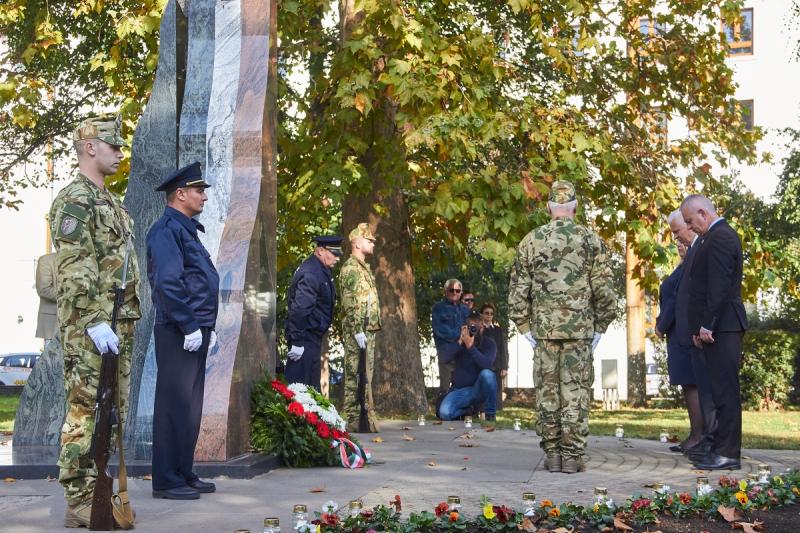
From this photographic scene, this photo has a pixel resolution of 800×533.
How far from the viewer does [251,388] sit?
10.1 m

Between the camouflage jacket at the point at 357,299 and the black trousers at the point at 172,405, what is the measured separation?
5554 millimetres

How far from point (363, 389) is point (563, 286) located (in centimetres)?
450

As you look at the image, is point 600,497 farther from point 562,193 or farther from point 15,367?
point 15,367

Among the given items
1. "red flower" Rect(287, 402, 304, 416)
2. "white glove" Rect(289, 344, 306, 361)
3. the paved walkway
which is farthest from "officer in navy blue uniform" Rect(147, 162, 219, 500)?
"white glove" Rect(289, 344, 306, 361)

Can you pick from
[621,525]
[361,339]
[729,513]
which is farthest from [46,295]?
[729,513]

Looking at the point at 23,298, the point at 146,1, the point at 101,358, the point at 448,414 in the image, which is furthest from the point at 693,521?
the point at 23,298

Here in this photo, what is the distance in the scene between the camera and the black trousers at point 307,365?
12.9 m

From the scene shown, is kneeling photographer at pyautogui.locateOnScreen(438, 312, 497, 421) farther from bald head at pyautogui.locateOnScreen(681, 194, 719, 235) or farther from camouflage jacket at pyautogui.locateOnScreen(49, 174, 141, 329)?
camouflage jacket at pyautogui.locateOnScreen(49, 174, 141, 329)

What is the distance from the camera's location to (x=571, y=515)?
6.70 m

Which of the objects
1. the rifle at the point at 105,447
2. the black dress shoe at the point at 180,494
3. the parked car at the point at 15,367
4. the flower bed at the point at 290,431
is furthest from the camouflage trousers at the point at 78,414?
the parked car at the point at 15,367

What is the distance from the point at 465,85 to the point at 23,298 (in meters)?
40.5

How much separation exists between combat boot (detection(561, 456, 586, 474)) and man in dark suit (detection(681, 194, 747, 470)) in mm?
1056

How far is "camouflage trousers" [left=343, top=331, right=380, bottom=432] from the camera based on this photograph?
13586 millimetres

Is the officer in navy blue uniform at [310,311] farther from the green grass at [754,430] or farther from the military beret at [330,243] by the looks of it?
the green grass at [754,430]
